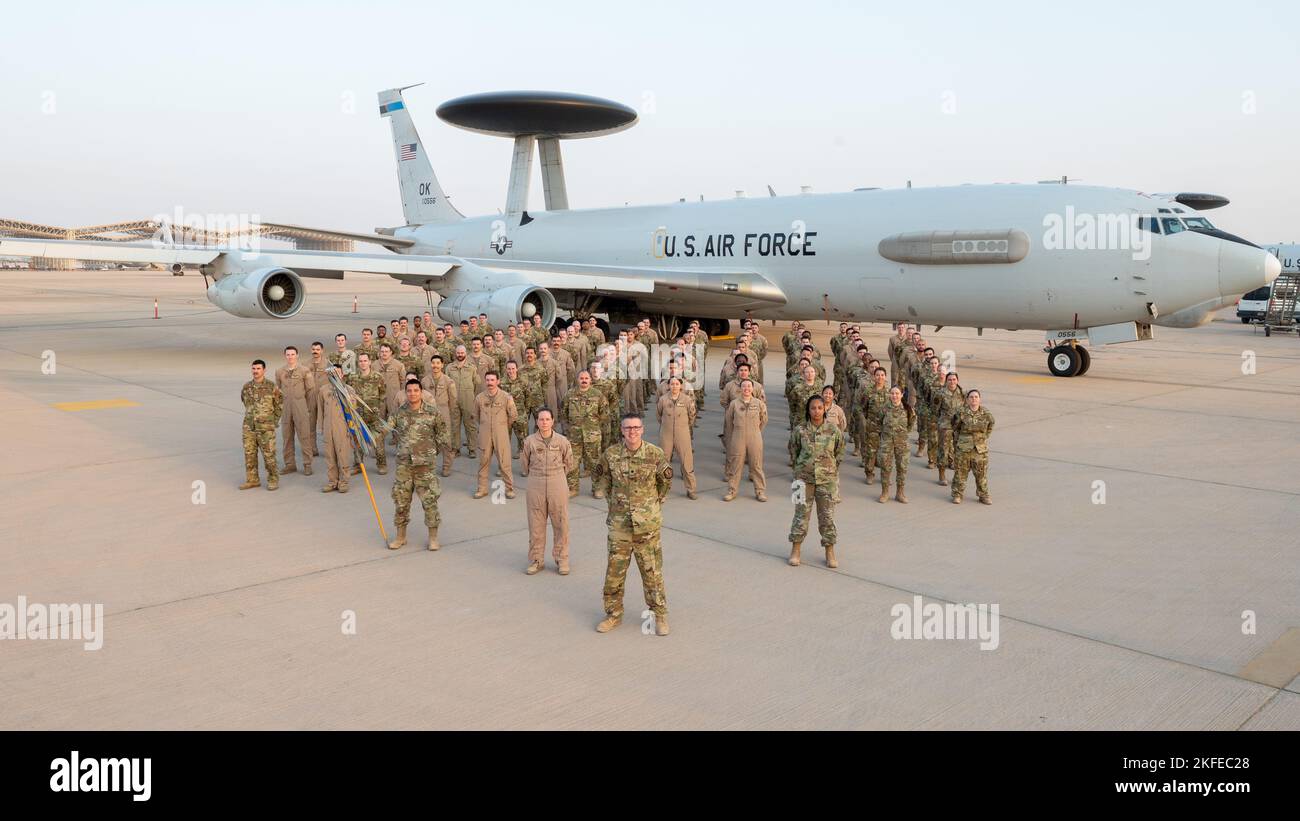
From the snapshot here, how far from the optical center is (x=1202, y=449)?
1219cm

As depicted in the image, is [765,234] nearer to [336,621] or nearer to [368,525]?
[368,525]

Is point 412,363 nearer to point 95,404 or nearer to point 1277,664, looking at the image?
point 95,404

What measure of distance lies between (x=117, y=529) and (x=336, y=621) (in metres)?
3.56

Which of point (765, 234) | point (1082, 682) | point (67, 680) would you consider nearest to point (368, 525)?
point (67, 680)

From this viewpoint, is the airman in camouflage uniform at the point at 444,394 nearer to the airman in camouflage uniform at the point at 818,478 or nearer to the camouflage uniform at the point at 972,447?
the airman in camouflage uniform at the point at 818,478

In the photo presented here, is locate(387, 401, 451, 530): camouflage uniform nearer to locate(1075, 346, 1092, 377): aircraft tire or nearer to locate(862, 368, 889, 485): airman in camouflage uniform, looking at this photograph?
locate(862, 368, 889, 485): airman in camouflage uniform

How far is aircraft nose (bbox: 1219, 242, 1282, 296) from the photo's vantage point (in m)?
16.4

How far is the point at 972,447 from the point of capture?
31.7 feet

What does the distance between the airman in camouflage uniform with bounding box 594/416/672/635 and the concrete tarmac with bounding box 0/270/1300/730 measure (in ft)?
0.74

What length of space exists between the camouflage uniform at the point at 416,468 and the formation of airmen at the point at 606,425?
2cm

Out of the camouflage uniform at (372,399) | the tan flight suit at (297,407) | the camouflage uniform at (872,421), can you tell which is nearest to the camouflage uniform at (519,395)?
the camouflage uniform at (372,399)

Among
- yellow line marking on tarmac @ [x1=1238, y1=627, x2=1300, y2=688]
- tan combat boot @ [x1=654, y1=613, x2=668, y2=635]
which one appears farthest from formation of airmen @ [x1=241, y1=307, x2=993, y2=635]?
→ yellow line marking on tarmac @ [x1=1238, y1=627, x2=1300, y2=688]

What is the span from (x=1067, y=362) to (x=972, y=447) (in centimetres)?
1085

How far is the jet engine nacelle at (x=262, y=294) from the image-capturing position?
19.9m
